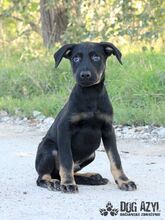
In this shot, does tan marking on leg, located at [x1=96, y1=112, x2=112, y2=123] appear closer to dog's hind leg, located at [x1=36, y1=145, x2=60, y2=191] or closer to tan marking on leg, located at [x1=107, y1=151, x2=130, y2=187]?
tan marking on leg, located at [x1=107, y1=151, x2=130, y2=187]

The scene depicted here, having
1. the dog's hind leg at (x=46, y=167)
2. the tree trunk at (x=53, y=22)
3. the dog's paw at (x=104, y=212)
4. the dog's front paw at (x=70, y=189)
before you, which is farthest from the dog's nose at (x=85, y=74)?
the tree trunk at (x=53, y=22)

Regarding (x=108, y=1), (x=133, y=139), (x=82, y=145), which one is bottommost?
(x=133, y=139)

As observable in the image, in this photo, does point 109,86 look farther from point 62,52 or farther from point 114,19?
point 62,52

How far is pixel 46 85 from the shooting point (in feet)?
40.0

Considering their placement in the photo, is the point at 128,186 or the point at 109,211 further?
the point at 128,186

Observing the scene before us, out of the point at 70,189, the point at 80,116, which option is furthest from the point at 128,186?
the point at 80,116

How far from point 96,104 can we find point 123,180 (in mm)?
709

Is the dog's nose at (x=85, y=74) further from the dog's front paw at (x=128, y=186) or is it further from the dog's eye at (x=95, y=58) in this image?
the dog's front paw at (x=128, y=186)

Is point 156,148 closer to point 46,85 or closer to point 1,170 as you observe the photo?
point 1,170

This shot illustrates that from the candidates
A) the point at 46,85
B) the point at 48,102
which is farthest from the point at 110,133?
the point at 46,85

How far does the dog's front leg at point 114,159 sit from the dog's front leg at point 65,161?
1.17 feet

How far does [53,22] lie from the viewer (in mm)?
15461
